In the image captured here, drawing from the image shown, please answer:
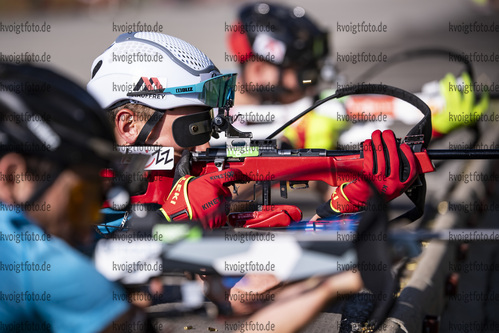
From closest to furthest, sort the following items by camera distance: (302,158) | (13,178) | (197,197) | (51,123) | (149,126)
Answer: (51,123) < (13,178) < (197,197) < (302,158) < (149,126)

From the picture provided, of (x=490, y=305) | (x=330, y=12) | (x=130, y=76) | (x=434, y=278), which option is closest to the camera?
(x=130, y=76)

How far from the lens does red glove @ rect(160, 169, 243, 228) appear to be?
3172mm

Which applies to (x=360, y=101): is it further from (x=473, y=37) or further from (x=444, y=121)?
(x=473, y=37)

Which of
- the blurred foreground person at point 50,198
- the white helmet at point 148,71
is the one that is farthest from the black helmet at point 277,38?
the blurred foreground person at point 50,198

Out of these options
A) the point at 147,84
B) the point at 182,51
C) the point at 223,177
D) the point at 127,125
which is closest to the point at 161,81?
the point at 147,84

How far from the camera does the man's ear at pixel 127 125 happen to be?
12.4ft

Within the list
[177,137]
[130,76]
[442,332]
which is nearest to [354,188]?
[177,137]

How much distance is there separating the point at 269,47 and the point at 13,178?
5177 millimetres

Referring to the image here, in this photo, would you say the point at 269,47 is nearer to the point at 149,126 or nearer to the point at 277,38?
the point at 277,38

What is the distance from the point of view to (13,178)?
190 centimetres

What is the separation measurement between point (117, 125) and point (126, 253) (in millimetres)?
1764

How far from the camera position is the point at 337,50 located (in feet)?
61.9

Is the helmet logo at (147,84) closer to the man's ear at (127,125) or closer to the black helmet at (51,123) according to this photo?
the man's ear at (127,125)

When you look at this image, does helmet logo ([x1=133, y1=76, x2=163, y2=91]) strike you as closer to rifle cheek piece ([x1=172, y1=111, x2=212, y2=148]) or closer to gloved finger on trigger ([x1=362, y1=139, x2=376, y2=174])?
rifle cheek piece ([x1=172, y1=111, x2=212, y2=148])
